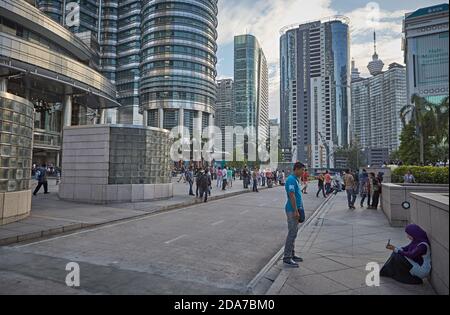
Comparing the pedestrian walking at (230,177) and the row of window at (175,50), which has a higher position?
the row of window at (175,50)

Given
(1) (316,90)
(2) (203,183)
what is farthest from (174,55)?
(2) (203,183)

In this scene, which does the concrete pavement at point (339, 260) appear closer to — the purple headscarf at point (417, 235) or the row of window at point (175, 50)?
the purple headscarf at point (417, 235)

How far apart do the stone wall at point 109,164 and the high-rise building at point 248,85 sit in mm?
93257

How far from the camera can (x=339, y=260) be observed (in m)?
5.77

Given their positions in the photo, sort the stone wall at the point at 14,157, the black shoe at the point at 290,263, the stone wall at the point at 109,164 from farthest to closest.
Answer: the stone wall at the point at 109,164
the stone wall at the point at 14,157
the black shoe at the point at 290,263

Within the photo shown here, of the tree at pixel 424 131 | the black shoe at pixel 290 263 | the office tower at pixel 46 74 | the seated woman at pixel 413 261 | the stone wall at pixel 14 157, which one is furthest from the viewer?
the office tower at pixel 46 74

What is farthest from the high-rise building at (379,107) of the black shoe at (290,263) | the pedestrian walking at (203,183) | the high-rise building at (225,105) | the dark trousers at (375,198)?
the black shoe at (290,263)

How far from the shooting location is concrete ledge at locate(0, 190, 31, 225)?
8.72m

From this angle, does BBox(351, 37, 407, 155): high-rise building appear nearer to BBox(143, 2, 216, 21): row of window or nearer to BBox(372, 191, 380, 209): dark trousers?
BBox(143, 2, 216, 21): row of window

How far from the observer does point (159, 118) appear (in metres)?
74.0

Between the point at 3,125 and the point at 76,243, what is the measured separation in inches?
170

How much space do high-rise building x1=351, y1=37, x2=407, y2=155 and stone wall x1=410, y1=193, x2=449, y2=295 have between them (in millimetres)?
57224

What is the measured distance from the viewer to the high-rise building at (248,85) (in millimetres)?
113500
